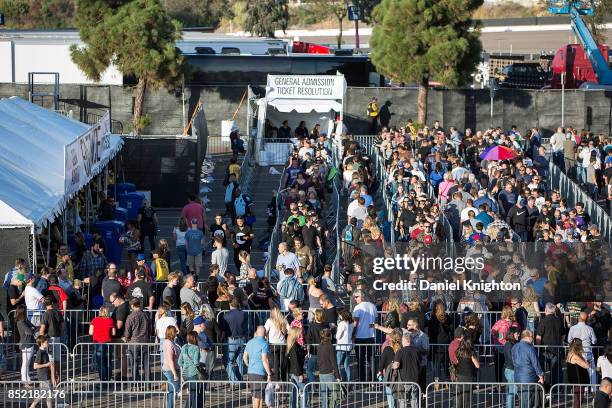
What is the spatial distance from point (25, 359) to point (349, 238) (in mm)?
6929

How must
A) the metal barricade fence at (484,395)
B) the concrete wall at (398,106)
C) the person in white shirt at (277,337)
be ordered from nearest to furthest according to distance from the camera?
the metal barricade fence at (484,395)
the person in white shirt at (277,337)
the concrete wall at (398,106)

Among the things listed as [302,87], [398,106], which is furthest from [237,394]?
[398,106]

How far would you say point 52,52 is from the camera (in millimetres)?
44781

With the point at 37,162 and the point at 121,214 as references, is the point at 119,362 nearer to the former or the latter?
the point at 37,162

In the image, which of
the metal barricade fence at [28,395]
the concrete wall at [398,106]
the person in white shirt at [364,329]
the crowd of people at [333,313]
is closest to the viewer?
the metal barricade fence at [28,395]

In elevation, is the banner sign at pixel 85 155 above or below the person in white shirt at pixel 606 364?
above

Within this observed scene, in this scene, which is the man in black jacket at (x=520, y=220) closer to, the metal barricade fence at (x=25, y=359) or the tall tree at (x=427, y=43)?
the metal barricade fence at (x=25, y=359)

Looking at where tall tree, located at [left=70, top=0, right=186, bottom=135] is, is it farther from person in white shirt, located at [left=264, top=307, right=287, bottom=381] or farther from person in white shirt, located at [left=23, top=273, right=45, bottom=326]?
person in white shirt, located at [left=264, top=307, right=287, bottom=381]

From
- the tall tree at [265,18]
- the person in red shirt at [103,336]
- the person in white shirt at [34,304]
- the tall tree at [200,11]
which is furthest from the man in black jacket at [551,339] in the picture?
the tall tree at [200,11]

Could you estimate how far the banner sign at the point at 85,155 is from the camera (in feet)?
81.6

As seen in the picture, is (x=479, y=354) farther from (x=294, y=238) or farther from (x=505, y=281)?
(x=294, y=238)

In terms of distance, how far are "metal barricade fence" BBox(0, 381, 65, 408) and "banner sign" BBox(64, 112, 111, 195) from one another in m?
6.67

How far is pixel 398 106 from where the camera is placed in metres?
42.7

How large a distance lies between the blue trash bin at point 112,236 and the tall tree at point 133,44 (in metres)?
14.2
